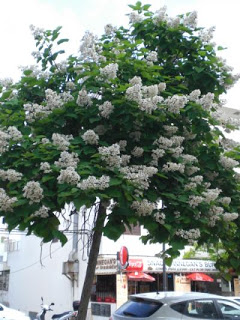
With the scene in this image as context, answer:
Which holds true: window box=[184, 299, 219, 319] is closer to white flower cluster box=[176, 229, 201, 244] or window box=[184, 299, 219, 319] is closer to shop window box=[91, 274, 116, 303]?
white flower cluster box=[176, 229, 201, 244]

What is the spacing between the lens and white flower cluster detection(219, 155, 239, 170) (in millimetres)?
5879

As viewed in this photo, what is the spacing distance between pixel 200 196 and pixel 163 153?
70 cm

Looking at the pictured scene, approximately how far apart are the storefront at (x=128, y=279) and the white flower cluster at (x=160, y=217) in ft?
39.1

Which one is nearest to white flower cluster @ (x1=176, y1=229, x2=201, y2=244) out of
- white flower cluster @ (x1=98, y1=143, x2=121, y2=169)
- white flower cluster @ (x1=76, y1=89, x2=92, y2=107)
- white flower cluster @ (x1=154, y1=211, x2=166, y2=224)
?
white flower cluster @ (x1=154, y1=211, x2=166, y2=224)

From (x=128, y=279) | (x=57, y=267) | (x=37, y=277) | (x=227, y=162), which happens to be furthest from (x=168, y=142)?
(x=37, y=277)

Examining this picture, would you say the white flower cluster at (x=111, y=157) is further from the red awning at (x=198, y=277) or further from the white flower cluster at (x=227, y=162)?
the red awning at (x=198, y=277)

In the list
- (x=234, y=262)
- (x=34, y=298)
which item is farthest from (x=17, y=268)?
(x=234, y=262)

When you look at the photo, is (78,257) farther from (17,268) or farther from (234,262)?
(234,262)

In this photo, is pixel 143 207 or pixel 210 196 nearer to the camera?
pixel 143 207

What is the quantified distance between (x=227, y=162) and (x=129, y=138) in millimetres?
1457

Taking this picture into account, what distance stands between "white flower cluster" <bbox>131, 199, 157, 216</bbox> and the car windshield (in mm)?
3815

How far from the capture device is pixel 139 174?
4.70m

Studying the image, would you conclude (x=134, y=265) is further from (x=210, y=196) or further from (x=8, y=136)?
(x=8, y=136)

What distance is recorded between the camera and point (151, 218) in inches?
194
